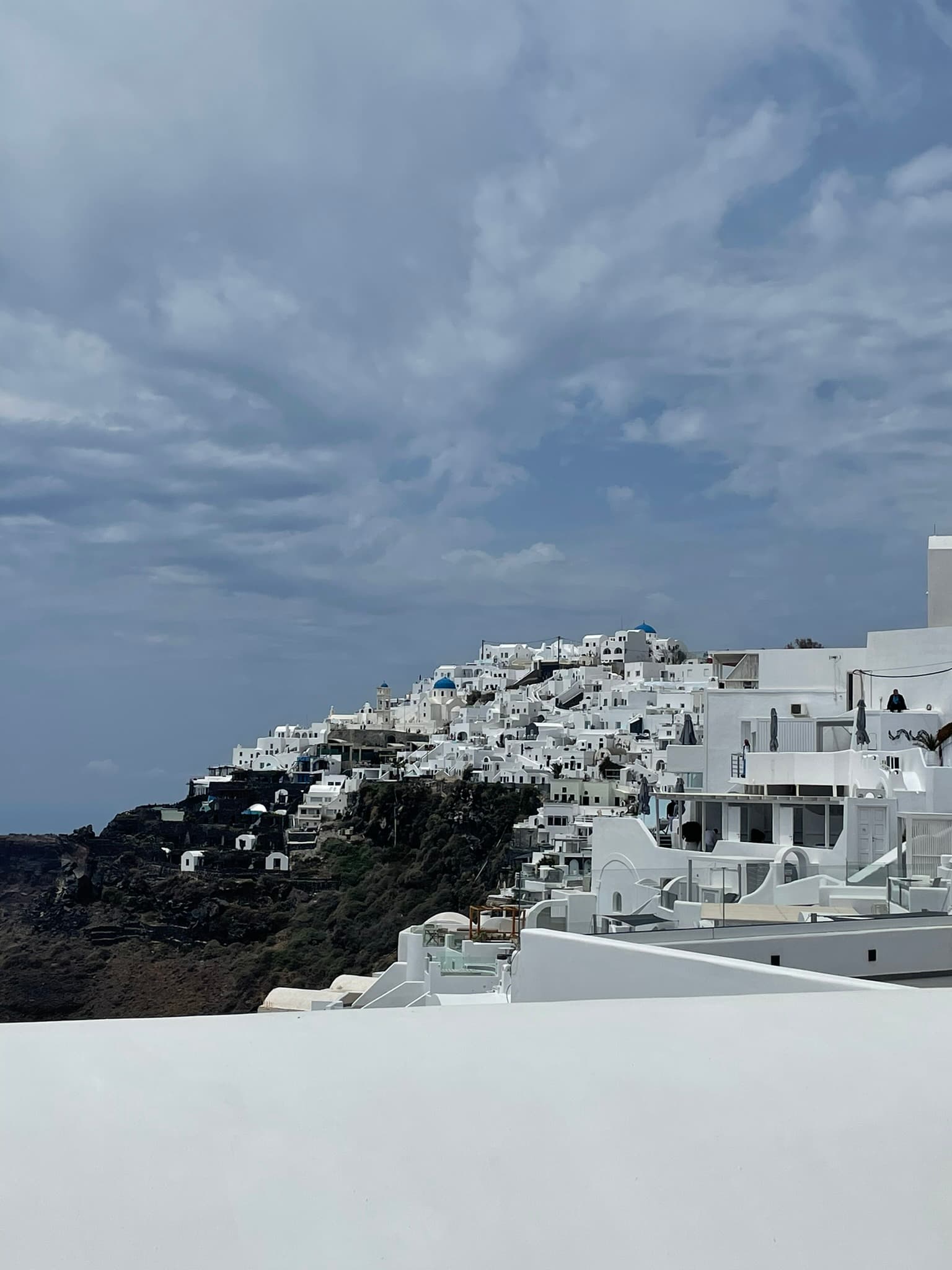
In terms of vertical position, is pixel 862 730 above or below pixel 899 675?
below

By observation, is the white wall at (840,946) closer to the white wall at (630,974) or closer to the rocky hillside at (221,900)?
the white wall at (630,974)

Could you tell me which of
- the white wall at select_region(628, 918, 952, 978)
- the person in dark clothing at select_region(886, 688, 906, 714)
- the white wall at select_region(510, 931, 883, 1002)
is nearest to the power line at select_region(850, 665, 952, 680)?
the person in dark clothing at select_region(886, 688, 906, 714)

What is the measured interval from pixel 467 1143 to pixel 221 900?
44702 millimetres

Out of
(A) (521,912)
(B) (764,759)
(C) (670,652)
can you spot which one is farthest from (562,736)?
(A) (521,912)

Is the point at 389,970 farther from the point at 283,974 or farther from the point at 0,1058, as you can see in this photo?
the point at 283,974

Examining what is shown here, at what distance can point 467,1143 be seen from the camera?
1.67 metres

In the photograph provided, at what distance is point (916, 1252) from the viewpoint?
1.65 m

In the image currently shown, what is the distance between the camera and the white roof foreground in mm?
1536

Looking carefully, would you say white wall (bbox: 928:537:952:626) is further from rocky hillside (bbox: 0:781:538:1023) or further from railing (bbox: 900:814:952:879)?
rocky hillside (bbox: 0:781:538:1023)

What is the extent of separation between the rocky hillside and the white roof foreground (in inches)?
1221

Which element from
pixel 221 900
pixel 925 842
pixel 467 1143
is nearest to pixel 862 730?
pixel 925 842

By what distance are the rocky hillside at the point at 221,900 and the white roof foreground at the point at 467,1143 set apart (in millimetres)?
31017

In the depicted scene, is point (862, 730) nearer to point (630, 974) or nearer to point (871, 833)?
point (871, 833)

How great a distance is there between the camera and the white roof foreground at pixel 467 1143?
154 cm
